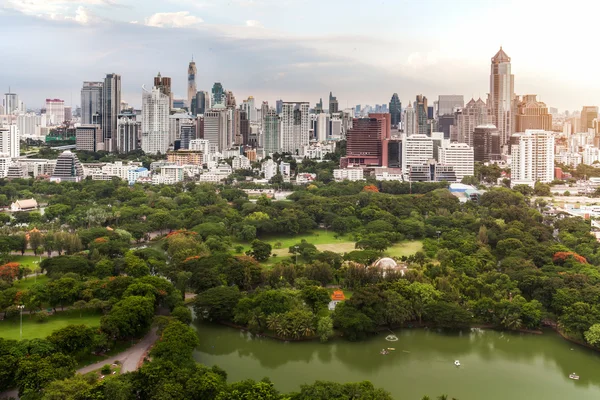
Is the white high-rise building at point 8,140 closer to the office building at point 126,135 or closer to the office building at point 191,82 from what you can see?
the office building at point 126,135

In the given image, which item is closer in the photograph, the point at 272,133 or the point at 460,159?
the point at 460,159

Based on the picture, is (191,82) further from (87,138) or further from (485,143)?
(485,143)

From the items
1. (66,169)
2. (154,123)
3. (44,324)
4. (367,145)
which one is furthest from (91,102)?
(44,324)

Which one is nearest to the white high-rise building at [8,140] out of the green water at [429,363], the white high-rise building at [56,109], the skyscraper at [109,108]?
the skyscraper at [109,108]

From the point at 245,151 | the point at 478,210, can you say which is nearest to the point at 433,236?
the point at 478,210

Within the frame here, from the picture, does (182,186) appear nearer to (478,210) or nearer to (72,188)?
(72,188)

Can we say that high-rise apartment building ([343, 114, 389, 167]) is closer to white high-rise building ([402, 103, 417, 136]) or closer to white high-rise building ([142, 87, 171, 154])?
white high-rise building ([402, 103, 417, 136])
